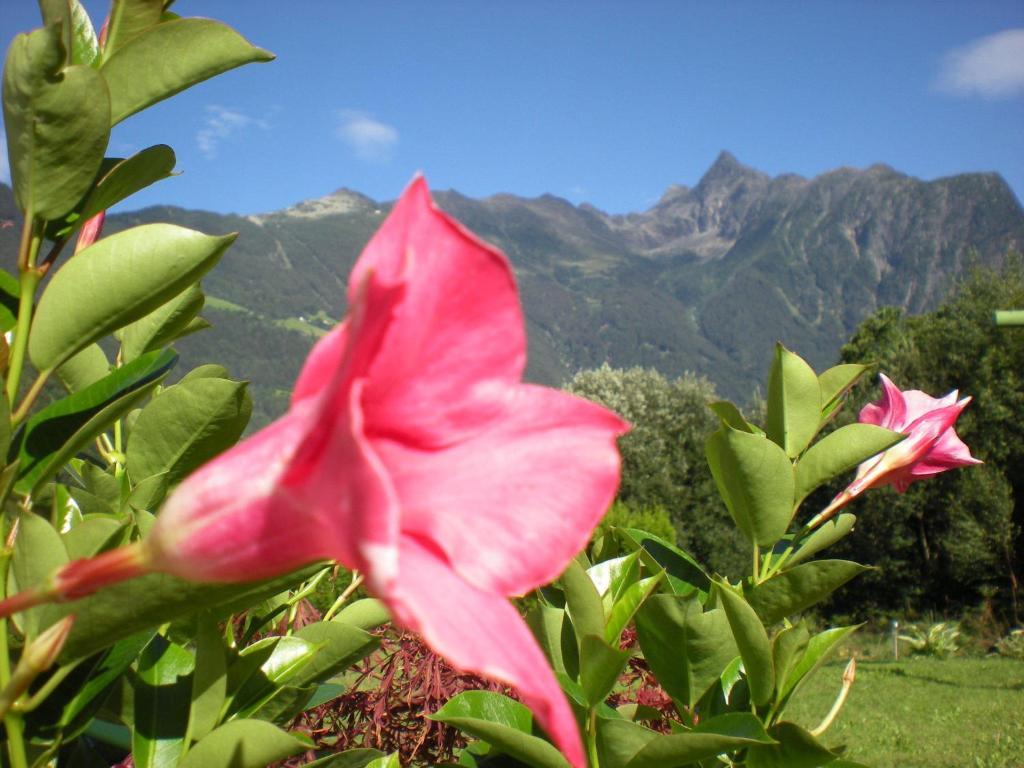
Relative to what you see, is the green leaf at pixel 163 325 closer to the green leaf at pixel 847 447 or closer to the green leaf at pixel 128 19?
the green leaf at pixel 128 19

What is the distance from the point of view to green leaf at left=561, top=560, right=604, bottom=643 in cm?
101

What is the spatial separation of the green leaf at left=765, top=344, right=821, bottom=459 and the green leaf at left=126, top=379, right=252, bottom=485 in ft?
2.74

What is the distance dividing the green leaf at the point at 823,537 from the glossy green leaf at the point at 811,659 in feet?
0.49

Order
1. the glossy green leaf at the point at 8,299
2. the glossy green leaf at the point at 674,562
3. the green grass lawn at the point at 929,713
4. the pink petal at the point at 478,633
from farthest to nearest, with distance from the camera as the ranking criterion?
the green grass lawn at the point at 929,713 → the glossy green leaf at the point at 674,562 → the glossy green leaf at the point at 8,299 → the pink petal at the point at 478,633

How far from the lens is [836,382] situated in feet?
4.76

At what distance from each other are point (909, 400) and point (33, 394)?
4.62 feet

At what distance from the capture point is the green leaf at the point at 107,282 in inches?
30.7

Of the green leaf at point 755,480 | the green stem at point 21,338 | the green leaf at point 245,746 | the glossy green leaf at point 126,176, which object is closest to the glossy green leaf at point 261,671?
the green leaf at point 245,746

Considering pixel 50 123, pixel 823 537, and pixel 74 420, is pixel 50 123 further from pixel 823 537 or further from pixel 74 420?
pixel 823 537

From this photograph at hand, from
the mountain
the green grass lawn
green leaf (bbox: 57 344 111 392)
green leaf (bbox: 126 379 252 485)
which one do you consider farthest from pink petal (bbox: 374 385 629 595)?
the mountain

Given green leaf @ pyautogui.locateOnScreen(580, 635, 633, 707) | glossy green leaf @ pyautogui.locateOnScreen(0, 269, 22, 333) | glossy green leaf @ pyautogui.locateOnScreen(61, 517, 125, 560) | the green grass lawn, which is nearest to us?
glossy green leaf @ pyautogui.locateOnScreen(61, 517, 125, 560)

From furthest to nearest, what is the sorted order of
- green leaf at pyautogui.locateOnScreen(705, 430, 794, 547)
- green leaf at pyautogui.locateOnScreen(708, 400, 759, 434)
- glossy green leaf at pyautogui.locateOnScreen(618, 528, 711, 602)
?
glossy green leaf at pyautogui.locateOnScreen(618, 528, 711, 602), green leaf at pyautogui.locateOnScreen(708, 400, 759, 434), green leaf at pyautogui.locateOnScreen(705, 430, 794, 547)

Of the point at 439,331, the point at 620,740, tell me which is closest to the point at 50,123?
the point at 439,331

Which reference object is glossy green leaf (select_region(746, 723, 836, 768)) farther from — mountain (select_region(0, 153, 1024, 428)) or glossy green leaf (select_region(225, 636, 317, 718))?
mountain (select_region(0, 153, 1024, 428))
